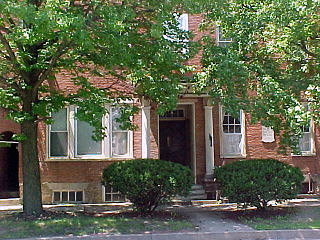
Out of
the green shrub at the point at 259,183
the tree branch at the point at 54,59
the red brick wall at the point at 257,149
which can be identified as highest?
the tree branch at the point at 54,59

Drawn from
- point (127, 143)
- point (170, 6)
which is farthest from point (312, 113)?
point (127, 143)

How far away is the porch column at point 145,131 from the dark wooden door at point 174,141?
1593 mm

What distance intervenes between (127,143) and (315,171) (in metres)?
6.87

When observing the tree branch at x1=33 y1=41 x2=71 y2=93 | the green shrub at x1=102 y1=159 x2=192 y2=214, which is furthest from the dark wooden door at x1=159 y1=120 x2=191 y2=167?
the tree branch at x1=33 y1=41 x2=71 y2=93

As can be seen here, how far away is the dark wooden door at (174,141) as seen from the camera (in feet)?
50.8

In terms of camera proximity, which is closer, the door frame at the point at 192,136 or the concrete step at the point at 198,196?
the concrete step at the point at 198,196

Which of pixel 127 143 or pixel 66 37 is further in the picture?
pixel 127 143

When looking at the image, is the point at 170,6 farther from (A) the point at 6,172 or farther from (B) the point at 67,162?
(A) the point at 6,172

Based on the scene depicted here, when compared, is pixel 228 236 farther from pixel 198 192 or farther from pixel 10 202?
pixel 10 202

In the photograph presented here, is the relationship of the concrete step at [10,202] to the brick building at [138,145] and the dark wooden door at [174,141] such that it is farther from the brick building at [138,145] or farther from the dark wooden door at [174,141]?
the dark wooden door at [174,141]

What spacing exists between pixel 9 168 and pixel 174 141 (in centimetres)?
652

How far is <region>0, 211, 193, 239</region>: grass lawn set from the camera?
357 inches

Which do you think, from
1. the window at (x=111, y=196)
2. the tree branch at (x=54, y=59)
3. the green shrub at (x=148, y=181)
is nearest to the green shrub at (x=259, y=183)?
the green shrub at (x=148, y=181)

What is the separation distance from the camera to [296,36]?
10.1m
